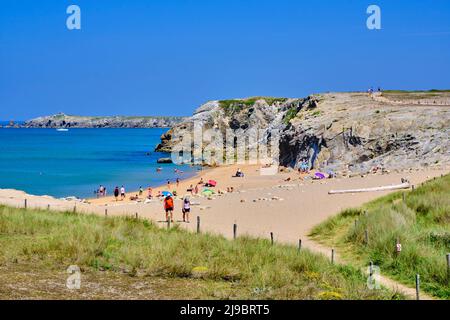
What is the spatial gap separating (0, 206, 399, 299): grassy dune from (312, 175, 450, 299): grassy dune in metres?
1.82

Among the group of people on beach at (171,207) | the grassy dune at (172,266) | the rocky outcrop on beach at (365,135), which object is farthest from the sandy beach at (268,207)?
the rocky outcrop on beach at (365,135)

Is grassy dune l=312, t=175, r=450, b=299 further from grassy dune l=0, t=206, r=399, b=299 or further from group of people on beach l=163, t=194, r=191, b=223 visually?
Result: group of people on beach l=163, t=194, r=191, b=223

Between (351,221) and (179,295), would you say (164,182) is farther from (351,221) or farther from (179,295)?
(179,295)

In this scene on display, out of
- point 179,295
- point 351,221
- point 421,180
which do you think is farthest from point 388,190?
point 179,295

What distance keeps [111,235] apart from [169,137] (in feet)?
292

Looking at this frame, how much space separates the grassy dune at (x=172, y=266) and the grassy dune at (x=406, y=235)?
1.82 metres

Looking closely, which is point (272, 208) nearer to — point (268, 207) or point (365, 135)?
point (268, 207)

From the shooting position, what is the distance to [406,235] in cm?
1522

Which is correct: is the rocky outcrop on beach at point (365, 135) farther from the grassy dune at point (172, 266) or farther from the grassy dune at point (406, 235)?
the grassy dune at point (172, 266)

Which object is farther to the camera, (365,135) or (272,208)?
(365,135)

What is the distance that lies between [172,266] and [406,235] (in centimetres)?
746

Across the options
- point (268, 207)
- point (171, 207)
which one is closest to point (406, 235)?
point (171, 207)

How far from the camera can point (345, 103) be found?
61375 millimetres

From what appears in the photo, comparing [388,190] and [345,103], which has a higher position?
[345,103]
